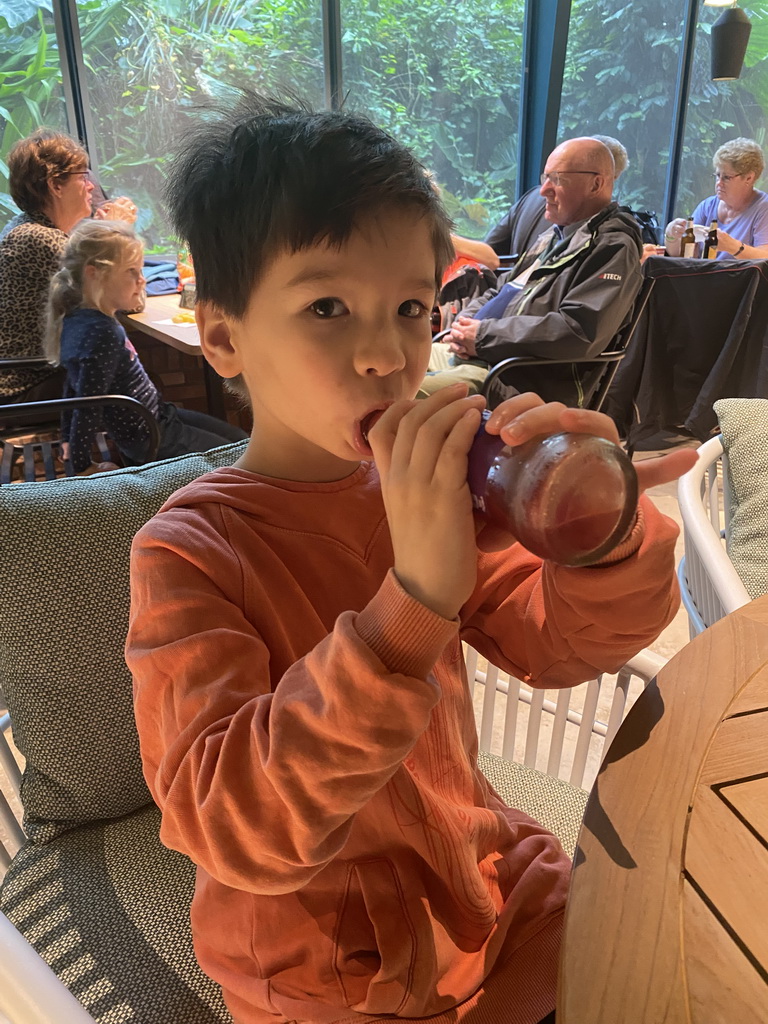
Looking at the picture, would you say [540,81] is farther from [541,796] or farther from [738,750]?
[738,750]

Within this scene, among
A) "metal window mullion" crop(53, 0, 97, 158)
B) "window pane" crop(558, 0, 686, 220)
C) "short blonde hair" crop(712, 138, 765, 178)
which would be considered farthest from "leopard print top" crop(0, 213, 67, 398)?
"window pane" crop(558, 0, 686, 220)

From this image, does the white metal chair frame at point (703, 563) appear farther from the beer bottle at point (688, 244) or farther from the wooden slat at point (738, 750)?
the beer bottle at point (688, 244)

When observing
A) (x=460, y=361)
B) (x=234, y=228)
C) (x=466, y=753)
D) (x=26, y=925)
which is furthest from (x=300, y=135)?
(x=460, y=361)

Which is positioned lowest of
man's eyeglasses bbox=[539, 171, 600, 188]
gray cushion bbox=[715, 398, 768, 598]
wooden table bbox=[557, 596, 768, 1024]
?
gray cushion bbox=[715, 398, 768, 598]

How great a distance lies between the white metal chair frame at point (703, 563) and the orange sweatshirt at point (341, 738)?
0.36 m

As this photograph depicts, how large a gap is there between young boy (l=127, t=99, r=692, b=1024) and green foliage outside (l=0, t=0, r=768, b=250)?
3.37m

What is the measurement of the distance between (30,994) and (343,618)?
0.36 meters

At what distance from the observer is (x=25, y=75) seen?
4.55 m

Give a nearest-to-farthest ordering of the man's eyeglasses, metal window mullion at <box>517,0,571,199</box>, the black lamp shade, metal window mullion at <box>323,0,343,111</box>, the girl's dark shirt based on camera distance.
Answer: the girl's dark shirt
the man's eyeglasses
metal window mullion at <box>323,0,343,111</box>
the black lamp shade
metal window mullion at <box>517,0,571,199</box>

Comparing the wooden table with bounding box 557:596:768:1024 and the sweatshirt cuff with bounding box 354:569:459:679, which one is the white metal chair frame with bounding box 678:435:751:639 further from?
the sweatshirt cuff with bounding box 354:569:459:679

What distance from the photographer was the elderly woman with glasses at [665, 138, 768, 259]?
4945 mm

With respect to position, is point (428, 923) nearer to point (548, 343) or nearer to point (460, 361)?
point (548, 343)

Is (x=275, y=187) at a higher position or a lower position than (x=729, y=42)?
lower

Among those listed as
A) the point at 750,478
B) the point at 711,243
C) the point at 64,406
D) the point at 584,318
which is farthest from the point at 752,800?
the point at 711,243
